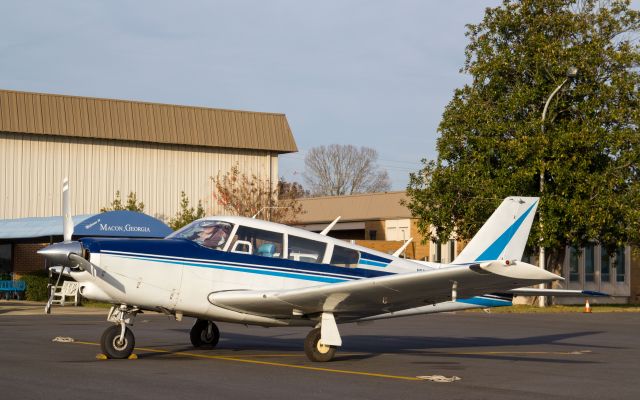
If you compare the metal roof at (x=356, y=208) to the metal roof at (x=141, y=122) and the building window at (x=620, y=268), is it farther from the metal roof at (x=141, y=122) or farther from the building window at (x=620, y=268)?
the building window at (x=620, y=268)

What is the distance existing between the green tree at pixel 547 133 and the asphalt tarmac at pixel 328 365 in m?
13.9

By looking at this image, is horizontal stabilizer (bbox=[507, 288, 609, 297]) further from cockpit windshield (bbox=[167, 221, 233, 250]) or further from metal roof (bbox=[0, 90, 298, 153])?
metal roof (bbox=[0, 90, 298, 153])

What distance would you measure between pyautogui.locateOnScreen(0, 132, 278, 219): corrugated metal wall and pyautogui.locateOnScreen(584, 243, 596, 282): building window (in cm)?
1887

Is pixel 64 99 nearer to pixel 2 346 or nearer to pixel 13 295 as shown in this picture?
pixel 13 295

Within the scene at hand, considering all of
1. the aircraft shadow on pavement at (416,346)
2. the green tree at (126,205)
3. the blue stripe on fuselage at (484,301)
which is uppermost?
the green tree at (126,205)

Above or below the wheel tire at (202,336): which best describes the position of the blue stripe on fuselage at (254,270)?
above

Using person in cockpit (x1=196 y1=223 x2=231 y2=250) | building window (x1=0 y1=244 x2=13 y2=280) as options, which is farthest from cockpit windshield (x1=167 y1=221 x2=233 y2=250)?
building window (x1=0 y1=244 x2=13 y2=280)

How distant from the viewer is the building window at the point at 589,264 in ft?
178

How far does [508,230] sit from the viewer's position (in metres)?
16.4

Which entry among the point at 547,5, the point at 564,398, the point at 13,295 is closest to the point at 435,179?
the point at 547,5

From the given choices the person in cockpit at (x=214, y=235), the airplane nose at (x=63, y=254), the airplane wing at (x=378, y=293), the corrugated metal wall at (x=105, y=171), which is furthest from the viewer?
the corrugated metal wall at (x=105, y=171)

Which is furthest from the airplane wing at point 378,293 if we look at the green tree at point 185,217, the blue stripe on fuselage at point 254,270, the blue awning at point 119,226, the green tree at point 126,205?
the green tree at point 126,205

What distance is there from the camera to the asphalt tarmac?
11203 millimetres

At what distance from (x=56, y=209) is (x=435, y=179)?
75.3 feet
